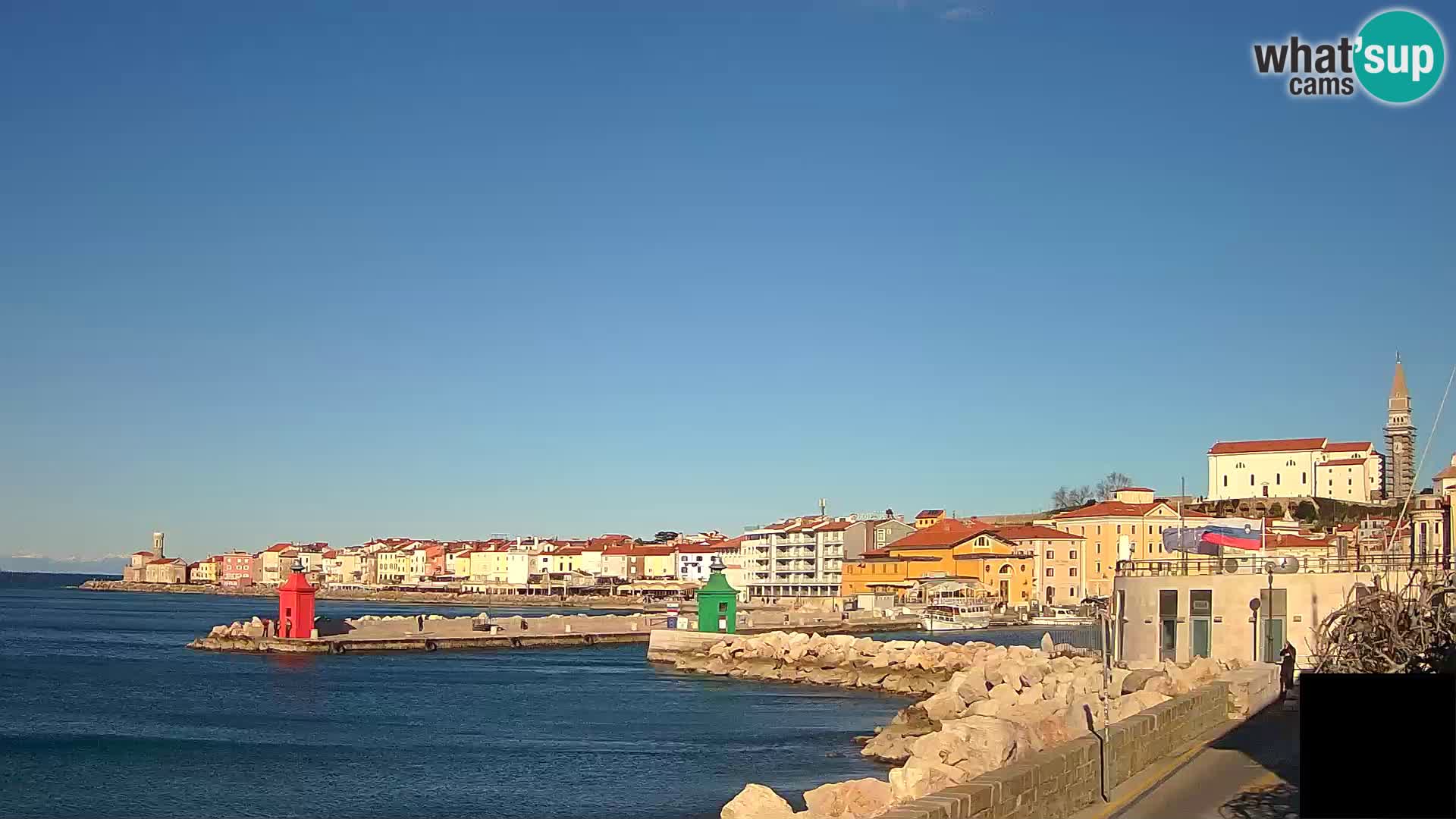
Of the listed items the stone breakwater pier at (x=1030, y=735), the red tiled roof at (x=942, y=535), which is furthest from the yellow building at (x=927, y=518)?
the stone breakwater pier at (x=1030, y=735)

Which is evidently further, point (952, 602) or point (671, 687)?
point (952, 602)

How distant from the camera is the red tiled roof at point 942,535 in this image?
96744mm

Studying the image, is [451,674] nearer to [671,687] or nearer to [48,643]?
[671,687]

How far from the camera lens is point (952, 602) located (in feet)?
275

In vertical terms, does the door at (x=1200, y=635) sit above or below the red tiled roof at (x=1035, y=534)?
above

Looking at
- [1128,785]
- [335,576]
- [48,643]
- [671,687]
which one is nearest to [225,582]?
[335,576]

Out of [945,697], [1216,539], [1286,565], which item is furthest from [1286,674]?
[1216,539]

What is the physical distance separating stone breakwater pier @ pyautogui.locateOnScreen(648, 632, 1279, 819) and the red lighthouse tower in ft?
112

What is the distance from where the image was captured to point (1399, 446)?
112 m

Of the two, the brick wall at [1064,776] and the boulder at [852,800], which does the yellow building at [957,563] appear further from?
the brick wall at [1064,776]

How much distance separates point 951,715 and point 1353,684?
90.5ft

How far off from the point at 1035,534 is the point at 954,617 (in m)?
20.4

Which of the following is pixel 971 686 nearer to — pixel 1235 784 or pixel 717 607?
pixel 1235 784

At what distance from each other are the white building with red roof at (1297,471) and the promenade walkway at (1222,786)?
103 metres
